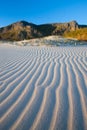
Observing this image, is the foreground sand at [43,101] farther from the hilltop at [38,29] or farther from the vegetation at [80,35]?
the hilltop at [38,29]

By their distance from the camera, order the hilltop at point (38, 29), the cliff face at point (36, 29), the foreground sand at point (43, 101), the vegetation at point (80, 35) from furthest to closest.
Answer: the hilltop at point (38, 29) < the cliff face at point (36, 29) < the vegetation at point (80, 35) < the foreground sand at point (43, 101)

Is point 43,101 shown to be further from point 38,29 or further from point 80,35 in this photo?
point 38,29

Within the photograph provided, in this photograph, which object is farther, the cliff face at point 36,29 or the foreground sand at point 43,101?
the cliff face at point 36,29

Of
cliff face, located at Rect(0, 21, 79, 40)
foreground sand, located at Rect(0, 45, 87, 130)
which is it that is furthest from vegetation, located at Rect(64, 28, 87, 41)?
cliff face, located at Rect(0, 21, 79, 40)

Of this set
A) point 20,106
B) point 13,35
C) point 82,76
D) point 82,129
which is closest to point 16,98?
point 20,106

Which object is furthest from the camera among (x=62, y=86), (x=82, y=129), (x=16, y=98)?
(x=62, y=86)

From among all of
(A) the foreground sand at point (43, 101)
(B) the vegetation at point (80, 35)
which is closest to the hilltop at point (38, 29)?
(B) the vegetation at point (80, 35)

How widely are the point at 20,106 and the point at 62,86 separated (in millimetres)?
1258

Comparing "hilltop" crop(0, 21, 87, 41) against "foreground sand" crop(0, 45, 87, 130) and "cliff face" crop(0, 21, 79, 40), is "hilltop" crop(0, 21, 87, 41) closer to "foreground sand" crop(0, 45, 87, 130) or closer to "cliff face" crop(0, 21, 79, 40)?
"cliff face" crop(0, 21, 79, 40)

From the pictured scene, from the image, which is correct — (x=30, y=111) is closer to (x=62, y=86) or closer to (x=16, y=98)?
(x=16, y=98)

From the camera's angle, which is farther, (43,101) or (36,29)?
(36,29)

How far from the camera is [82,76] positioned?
5.47 meters

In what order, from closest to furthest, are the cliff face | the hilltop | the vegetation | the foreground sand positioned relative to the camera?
the foreground sand
the vegetation
the cliff face
the hilltop

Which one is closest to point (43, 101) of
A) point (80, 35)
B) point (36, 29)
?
point (80, 35)
